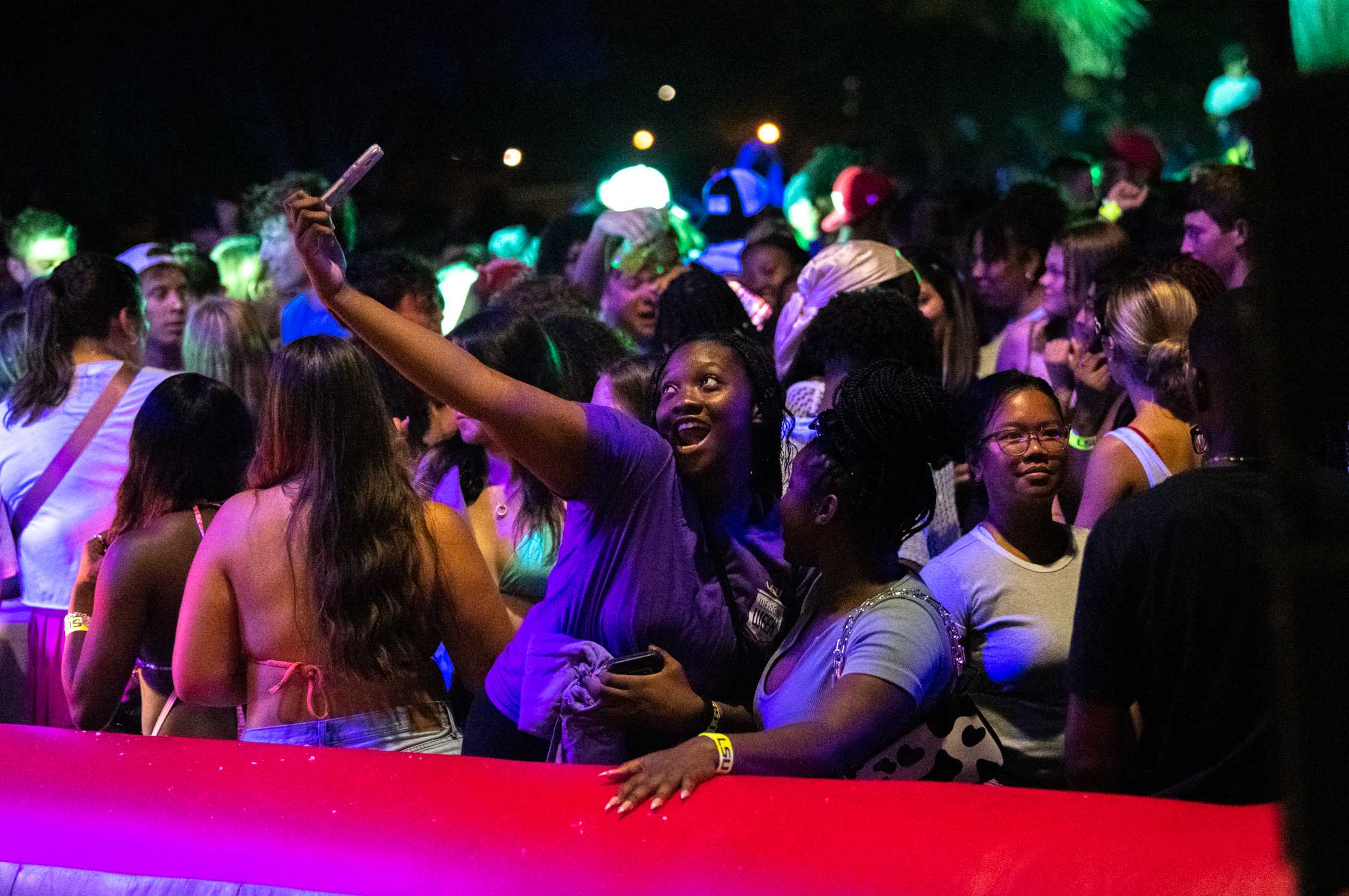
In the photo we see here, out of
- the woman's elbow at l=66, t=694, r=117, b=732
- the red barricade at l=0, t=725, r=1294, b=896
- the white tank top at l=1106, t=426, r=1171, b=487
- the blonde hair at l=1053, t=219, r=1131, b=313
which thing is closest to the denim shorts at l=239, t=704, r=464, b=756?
the red barricade at l=0, t=725, r=1294, b=896

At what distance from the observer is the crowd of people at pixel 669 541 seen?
2252 mm

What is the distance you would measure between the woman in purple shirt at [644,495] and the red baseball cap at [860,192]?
424 cm

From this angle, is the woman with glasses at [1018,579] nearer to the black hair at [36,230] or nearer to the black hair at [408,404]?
the black hair at [408,404]

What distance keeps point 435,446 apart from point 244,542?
1.20 metres

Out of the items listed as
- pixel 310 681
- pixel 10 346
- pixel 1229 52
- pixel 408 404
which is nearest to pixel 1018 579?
pixel 310 681

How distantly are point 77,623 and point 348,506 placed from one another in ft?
3.62

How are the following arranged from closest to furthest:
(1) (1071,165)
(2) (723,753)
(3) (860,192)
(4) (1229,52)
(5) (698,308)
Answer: (2) (723,753)
(5) (698,308)
(3) (860,192)
(1) (1071,165)
(4) (1229,52)

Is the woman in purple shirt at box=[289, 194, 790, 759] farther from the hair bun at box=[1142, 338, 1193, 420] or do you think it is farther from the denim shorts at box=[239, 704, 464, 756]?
the hair bun at box=[1142, 338, 1193, 420]

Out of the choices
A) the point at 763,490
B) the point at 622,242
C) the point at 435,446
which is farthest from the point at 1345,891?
the point at 622,242

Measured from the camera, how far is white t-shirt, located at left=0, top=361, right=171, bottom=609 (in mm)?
4148

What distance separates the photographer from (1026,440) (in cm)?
321

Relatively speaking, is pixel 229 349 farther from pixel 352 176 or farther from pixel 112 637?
pixel 352 176

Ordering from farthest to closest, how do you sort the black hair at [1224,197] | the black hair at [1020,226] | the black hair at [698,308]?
the black hair at [1020,226] → the black hair at [1224,197] → the black hair at [698,308]

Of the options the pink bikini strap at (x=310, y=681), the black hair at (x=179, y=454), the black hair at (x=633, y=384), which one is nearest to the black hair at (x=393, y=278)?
the black hair at (x=179, y=454)
